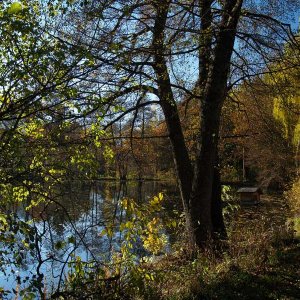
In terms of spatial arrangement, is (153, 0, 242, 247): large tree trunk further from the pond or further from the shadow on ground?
the shadow on ground

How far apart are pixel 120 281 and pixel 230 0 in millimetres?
5434

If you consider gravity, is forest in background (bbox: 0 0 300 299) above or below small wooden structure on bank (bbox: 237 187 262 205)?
above

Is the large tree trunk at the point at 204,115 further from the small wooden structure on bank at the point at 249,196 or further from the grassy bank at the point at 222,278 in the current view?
the small wooden structure on bank at the point at 249,196

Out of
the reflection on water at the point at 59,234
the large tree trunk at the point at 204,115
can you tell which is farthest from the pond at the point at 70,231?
the large tree trunk at the point at 204,115

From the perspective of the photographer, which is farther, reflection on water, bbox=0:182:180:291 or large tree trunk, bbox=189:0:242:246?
large tree trunk, bbox=189:0:242:246

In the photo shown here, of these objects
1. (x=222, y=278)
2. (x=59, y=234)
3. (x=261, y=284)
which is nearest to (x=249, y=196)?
(x=59, y=234)

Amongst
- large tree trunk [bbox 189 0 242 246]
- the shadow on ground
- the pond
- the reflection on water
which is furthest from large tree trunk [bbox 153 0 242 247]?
the shadow on ground

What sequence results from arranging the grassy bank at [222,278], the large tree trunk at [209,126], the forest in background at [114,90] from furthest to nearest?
the large tree trunk at [209,126] < the grassy bank at [222,278] < the forest in background at [114,90]

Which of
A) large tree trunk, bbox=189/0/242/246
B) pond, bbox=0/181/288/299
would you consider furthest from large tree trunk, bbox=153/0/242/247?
pond, bbox=0/181/288/299

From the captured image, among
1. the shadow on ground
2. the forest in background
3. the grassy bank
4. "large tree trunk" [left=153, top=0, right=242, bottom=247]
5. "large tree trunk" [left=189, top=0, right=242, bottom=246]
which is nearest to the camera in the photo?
the forest in background

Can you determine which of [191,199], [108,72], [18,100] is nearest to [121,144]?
[191,199]

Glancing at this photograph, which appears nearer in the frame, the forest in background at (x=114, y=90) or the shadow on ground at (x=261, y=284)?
the forest in background at (x=114, y=90)

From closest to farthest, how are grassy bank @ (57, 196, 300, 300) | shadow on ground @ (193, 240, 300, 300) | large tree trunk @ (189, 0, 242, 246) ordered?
grassy bank @ (57, 196, 300, 300), shadow on ground @ (193, 240, 300, 300), large tree trunk @ (189, 0, 242, 246)

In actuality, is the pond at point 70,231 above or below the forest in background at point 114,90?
below
